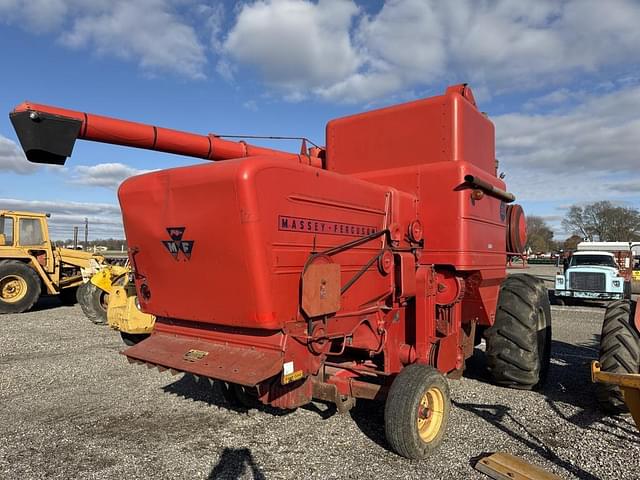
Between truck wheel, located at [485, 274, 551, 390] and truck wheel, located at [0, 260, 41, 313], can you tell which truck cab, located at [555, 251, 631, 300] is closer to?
truck wheel, located at [485, 274, 551, 390]

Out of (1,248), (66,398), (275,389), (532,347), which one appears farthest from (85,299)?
(532,347)

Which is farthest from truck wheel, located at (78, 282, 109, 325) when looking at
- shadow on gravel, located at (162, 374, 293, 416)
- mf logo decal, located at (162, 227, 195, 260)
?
mf logo decal, located at (162, 227, 195, 260)

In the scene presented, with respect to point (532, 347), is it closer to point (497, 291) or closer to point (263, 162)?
point (497, 291)

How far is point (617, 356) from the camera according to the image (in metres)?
4.75

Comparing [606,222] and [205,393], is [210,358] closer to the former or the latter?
[205,393]

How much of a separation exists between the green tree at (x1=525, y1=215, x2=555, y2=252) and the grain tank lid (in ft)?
240

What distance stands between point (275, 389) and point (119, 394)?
9.79 feet

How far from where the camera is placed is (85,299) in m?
11.3

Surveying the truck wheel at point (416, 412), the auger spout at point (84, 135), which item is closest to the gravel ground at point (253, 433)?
the truck wheel at point (416, 412)

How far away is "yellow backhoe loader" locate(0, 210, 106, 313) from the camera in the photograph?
12727mm

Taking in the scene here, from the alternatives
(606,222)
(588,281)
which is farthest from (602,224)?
(588,281)

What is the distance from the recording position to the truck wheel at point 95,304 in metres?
11.1

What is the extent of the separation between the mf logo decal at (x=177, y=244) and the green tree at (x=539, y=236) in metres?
73.2

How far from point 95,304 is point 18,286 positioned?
3439mm
